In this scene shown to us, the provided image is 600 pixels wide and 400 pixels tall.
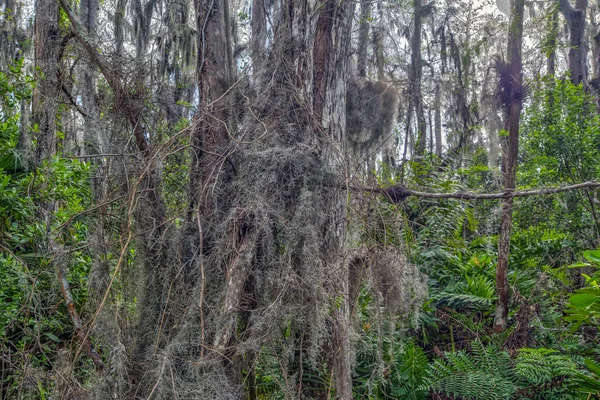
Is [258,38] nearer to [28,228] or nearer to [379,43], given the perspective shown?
[28,228]

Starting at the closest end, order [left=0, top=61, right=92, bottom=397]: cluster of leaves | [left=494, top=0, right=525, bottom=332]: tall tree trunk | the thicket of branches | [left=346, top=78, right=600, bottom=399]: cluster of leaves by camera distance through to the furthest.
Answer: the thicket of branches
[left=0, top=61, right=92, bottom=397]: cluster of leaves
[left=346, top=78, right=600, bottom=399]: cluster of leaves
[left=494, top=0, right=525, bottom=332]: tall tree trunk

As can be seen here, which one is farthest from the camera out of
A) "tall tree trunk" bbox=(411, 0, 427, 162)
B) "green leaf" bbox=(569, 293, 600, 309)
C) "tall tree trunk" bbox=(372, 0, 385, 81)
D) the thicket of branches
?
"tall tree trunk" bbox=(411, 0, 427, 162)

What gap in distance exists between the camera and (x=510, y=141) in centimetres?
455

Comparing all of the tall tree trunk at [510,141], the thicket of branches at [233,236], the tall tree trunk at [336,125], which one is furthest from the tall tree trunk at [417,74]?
the tall tree trunk at [336,125]

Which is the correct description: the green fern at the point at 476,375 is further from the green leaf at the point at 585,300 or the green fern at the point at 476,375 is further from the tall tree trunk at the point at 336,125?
the tall tree trunk at the point at 336,125

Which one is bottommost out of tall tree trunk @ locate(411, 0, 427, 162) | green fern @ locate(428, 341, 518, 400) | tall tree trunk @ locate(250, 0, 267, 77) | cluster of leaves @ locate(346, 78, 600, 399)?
green fern @ locate(428, 341, 518, 400)

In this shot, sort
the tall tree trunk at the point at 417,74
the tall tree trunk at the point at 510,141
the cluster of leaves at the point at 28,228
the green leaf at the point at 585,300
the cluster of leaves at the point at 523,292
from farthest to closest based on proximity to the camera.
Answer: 1. the tall tree trunk at the point at 417,74
2. the tall tree trunk at the point at 510,141
3. the cluster of leaves at the point at 523,292
4. the cluster of leaves at the point at 28,228
5. the green leaf at the point at 585,300

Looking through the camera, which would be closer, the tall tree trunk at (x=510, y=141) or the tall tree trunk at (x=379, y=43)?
the tall tree trunk at (x=510, y=141)

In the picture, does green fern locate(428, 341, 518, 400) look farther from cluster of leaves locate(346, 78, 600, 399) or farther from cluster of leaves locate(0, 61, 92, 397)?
cluster of leaves locate(0, 61, 92, 397)

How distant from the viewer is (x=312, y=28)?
2609 mm

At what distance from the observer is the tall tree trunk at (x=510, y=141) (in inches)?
175

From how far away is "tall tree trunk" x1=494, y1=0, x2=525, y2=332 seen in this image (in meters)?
4.45

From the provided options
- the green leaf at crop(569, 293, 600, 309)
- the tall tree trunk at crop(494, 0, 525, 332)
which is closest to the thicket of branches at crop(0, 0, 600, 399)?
the green leaf at crop(569, 293, 600, 309)

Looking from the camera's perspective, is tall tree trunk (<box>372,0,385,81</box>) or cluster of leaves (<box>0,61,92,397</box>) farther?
tall tree trunk (<box>372,0,385,81</box>)
